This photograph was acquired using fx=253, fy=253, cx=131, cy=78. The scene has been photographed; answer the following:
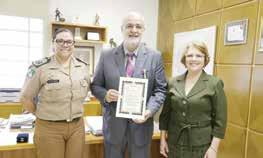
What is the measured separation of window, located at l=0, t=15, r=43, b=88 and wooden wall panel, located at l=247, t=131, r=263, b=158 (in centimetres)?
308

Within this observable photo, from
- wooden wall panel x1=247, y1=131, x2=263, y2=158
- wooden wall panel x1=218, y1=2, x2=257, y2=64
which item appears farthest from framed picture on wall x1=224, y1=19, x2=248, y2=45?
wooden wall panel x1=247, y1=131, x2=263, y2=158

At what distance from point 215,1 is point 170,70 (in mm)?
1337

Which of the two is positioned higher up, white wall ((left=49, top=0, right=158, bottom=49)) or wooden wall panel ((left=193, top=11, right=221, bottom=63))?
white wall ((left=49, top=0, right=158, bottom=49))

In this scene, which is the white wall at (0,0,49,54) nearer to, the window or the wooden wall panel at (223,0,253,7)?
the window

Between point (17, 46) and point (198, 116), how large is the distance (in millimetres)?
3122

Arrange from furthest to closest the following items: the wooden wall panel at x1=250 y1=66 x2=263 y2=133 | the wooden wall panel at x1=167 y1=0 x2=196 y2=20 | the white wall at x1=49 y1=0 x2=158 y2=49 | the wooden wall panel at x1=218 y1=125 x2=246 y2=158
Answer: the white wall at x1=49 y1=0 x2=158 y2=49 → the wooden wall panel at x1=167 y1=0 x2=196 y2=20 → the wooden wall panel at x1=218 y1=125 x2=246 y2=158 → the wooden wall panel at x1=250 y1=66 x2=263 y2=133

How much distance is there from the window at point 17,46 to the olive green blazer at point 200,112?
9.39 ft

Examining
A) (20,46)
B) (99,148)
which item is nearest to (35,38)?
(20,46)

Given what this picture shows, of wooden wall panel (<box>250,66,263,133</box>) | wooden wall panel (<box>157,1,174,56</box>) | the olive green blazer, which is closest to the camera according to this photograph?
the olive green blazer

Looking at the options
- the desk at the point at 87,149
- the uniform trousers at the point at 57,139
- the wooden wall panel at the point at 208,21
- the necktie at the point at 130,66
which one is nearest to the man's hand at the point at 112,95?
the necktie at the point at 130,66

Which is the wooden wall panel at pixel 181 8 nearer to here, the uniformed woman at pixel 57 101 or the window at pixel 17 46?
the window at pixel 17 46

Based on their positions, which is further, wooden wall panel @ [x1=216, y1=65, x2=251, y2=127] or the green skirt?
wooden wall panel @ [x1=216, y1=65, x2=251, y2=127]

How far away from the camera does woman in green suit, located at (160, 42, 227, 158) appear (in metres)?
1.64

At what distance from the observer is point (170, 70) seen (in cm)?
402
